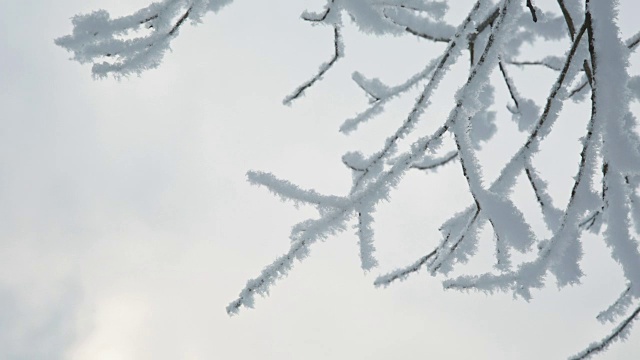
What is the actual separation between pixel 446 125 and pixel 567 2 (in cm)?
65

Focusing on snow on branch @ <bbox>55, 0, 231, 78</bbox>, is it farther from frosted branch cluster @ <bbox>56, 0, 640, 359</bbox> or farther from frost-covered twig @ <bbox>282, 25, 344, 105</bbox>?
frost-covered twig @ <bbox>282, 25, 344, 105</bbox>

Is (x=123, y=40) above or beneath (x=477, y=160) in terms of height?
above

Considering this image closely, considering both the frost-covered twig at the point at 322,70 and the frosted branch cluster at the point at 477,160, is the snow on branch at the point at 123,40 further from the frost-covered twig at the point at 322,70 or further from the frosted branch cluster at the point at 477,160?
the frost-covered twig at the point at 322,70

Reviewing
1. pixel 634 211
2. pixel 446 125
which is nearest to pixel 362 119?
pixel 446 125

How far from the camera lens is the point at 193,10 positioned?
1.56 metres

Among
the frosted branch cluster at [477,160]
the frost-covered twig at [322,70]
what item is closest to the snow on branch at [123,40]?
the frosted branch cluster at [477,160]

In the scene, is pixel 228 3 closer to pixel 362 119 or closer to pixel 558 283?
pixel 362 119

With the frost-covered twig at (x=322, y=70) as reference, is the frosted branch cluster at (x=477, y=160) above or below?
below

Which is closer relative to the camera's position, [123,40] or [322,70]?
[123,40]

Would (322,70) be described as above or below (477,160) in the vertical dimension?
above

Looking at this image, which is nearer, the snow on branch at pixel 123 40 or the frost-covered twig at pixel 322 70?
the snow on branch at pixel 123 40

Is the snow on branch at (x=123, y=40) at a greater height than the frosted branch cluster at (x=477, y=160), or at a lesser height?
greater

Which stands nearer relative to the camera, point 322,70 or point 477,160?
point 477,160

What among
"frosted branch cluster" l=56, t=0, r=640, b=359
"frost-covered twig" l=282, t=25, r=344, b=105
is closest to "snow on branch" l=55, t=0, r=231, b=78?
"frosted branch cluster" l=56, t=0, r=640, b=359
